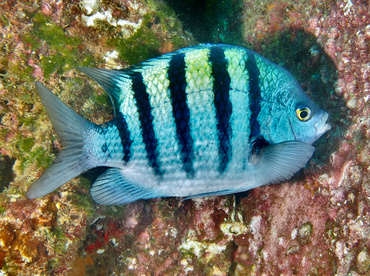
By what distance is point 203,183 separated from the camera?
6.96ft

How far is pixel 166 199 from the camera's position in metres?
3.05

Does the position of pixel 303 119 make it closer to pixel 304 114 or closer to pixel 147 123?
pixel 304 114

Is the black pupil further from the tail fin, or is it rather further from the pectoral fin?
the tail fin

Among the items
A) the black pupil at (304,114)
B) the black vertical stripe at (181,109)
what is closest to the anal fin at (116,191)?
the black vertical stripe at (181,109)

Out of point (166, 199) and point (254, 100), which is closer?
point (254, 100)

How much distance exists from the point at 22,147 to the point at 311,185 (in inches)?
127

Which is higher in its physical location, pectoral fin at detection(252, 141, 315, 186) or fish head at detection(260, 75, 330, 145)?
fish head at detection(260, 75, 330, 145)

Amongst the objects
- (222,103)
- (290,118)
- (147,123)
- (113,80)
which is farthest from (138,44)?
(290,118)

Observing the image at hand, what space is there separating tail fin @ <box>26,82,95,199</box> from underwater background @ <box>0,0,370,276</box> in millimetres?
729

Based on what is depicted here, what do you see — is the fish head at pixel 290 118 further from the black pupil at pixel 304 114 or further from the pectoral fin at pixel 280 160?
the pectoral fin at pixel 280 160

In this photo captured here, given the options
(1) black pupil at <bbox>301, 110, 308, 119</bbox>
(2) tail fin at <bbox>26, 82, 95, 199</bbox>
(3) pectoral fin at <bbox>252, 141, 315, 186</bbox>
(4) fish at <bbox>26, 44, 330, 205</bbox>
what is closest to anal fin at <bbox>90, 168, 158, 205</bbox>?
(4) fish at <bbox>26, 44, 330, 205</bbox>

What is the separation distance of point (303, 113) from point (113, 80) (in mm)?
1699

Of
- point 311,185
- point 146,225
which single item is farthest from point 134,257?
point 311,185

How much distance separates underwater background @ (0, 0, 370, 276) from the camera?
2406 millimetres
